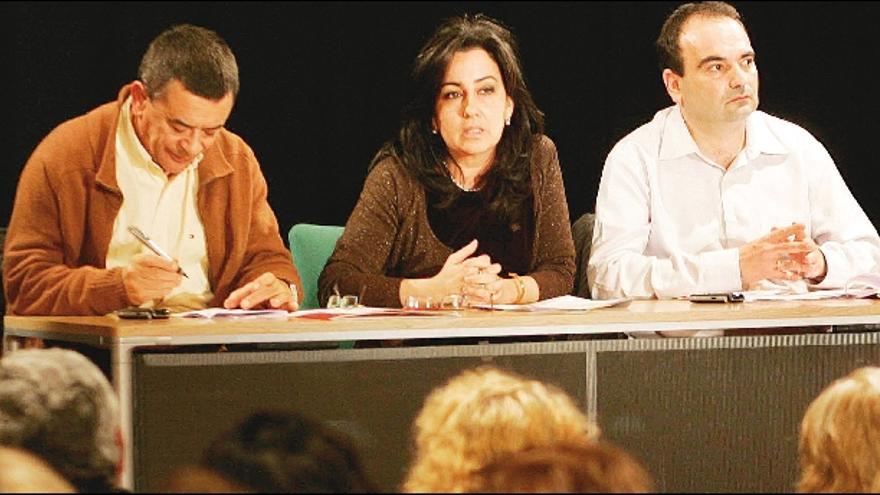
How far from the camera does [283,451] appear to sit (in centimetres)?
183

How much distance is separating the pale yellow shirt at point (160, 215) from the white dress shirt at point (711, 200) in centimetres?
101

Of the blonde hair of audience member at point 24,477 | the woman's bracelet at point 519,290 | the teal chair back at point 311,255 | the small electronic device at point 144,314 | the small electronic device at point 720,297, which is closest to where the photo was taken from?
the blonde hair of audience member at point 24,477

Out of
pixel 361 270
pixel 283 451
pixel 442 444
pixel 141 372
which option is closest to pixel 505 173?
pixel 361 270

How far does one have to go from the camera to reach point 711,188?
163 inches

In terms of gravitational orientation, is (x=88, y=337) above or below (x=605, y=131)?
below

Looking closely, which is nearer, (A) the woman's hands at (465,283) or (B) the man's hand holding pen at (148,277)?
(B) the man's hand holding pen at (148,277)

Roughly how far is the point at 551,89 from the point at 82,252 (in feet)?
5.92

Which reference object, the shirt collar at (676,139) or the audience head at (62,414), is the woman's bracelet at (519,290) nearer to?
the shirt collar at (676,139)

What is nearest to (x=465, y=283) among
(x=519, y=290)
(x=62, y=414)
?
(x=519, y=290)

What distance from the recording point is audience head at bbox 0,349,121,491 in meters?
2.21

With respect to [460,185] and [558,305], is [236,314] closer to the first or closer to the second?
[558,305]

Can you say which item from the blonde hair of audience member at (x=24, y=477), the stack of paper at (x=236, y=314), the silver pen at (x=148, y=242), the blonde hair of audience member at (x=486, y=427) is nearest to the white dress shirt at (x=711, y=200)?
the stack of paper at (x=236, y=314)

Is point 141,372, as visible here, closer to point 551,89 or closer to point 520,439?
point 520,439

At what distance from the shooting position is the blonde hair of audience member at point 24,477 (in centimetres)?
164
